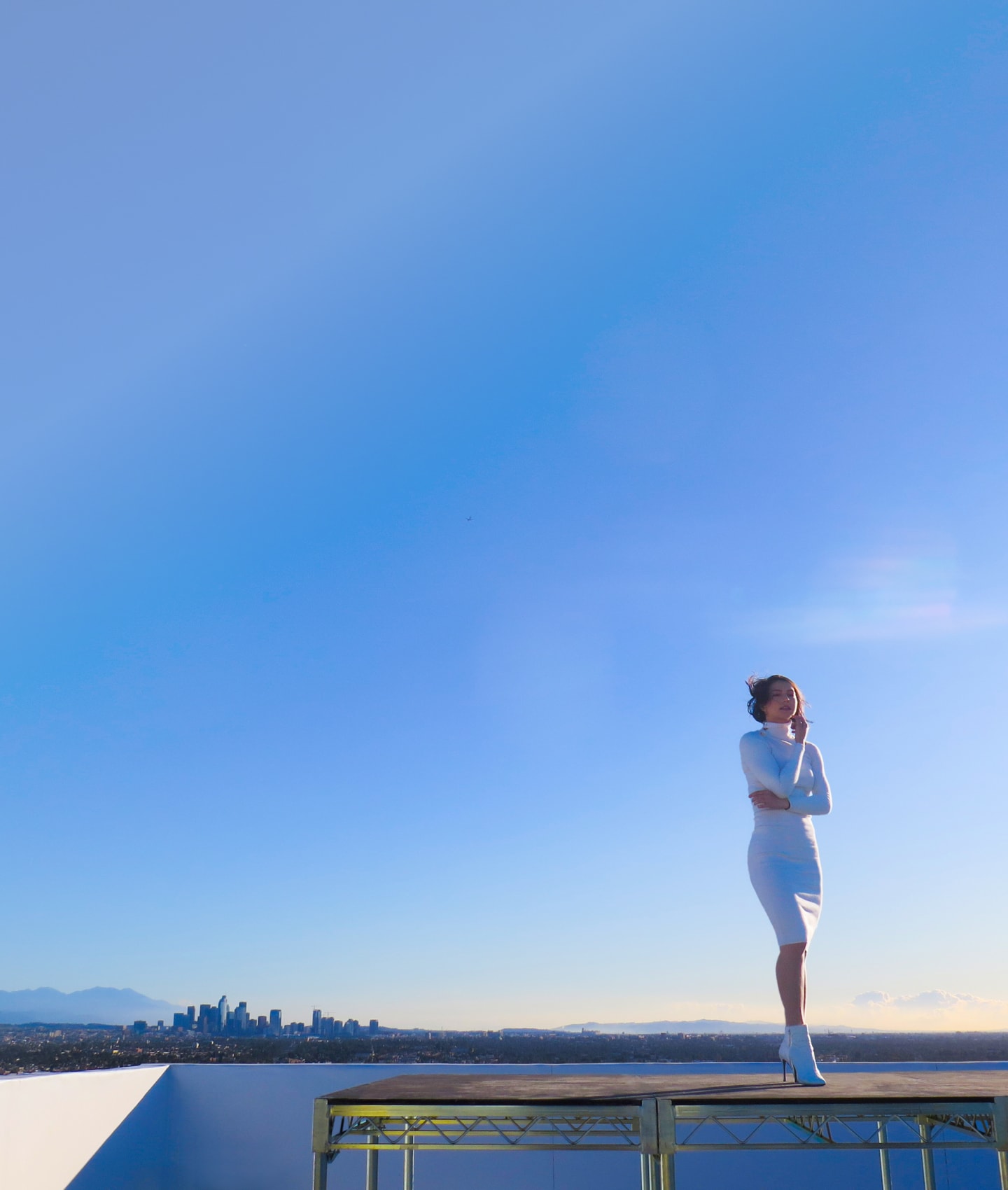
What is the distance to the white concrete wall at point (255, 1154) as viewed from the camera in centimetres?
573

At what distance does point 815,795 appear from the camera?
3969 mm

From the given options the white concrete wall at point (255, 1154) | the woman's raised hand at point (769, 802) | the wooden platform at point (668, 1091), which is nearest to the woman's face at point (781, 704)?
the woman's raised hand at point (769, 802)

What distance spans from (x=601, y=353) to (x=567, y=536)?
2.37m

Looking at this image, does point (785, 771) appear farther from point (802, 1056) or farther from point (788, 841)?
point (802, 1056)

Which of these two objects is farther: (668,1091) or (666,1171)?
(668,1091)

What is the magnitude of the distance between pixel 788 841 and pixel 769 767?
1.00 feet

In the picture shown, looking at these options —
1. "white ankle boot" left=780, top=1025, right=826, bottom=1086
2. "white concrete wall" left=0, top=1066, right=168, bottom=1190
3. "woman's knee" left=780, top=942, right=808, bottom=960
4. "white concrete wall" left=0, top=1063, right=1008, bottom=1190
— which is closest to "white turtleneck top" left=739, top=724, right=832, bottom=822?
"woman's knee" left=780, top=942, right=808, bottom=960

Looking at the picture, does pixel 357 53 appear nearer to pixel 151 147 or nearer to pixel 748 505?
pixel 151 147

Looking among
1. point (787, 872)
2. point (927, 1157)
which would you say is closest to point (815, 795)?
point (787, 872)

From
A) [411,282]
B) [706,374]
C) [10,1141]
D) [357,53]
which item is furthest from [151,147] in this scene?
[10,1141]

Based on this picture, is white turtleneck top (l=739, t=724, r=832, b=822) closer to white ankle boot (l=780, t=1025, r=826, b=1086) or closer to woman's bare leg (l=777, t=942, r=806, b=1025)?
woman's bare leg (l=777, t=942, r=806, b=1025)

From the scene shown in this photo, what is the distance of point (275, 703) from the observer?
16.2 meters

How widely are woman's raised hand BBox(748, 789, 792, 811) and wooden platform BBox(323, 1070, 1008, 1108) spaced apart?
1.01 metres

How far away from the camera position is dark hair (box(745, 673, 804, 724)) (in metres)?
4.13
